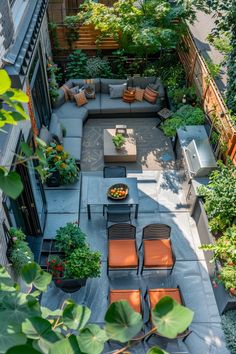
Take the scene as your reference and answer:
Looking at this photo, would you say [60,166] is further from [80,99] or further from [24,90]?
[80,99]

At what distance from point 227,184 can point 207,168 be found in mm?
963

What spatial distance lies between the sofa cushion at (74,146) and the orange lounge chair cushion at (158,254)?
338cm

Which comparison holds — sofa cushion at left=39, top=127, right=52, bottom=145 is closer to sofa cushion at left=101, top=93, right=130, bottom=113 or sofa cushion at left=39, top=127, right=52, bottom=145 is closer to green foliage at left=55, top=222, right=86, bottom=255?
green foliage at left=55, top=222, right=86, bottom=255

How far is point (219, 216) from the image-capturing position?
710 cm

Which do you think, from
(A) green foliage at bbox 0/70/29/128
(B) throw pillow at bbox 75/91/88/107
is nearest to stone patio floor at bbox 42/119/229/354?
(B) throw pillow at bbox 75/91/88/107

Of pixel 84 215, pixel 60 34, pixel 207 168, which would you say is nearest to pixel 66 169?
pixel 84 215

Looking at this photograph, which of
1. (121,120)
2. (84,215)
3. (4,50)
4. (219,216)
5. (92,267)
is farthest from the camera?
(121,120)

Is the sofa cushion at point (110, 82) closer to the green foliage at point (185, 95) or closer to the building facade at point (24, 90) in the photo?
the green foliage at point (185, 95)

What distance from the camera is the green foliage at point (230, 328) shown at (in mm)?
6097

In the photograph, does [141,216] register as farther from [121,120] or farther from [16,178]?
[16,178]

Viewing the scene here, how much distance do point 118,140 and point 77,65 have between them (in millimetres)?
4305

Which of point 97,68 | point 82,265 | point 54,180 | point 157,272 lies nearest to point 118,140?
point 54,180

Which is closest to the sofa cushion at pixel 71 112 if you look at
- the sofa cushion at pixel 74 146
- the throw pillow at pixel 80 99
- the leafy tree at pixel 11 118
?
the throw pillow at pixel 80 99

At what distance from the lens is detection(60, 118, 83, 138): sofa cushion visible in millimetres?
10188
